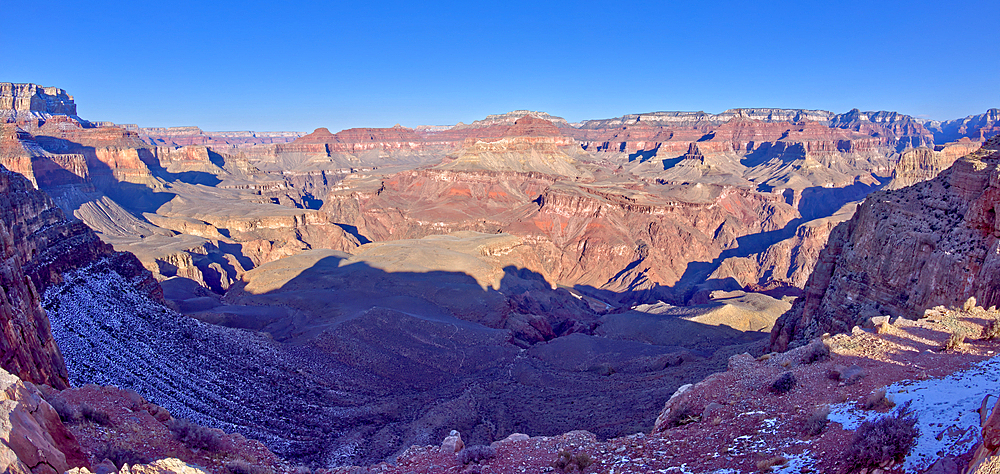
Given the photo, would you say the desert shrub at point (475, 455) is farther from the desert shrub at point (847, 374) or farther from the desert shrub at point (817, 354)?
the desert shrub at point (817, 354)

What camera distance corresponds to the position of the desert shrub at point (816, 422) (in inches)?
344

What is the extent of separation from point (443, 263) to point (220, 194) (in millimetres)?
79973

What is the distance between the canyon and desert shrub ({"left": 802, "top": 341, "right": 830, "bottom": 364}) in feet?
2.31

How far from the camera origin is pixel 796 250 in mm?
68375

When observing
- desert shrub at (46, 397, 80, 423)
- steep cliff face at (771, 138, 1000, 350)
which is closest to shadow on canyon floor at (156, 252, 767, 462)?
steep cliff face at (771, 138, 1000, 350)

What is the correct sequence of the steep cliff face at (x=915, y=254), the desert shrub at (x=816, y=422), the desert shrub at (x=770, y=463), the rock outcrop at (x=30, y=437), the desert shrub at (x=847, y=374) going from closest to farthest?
the rock outcrop at (x=30, y=437)
the desert shrub at (x=770, y=463)
the desert shrub at (x=816, y=422)
the desert shrub at (x=847, y=374)
the steep cliff face at (x=915, y=254)

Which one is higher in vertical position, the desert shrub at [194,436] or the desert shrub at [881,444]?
the desert shrub at [881,444]

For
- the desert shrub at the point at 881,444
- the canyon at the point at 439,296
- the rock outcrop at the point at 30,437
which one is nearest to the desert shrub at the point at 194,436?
the canyon at the point at 439,296

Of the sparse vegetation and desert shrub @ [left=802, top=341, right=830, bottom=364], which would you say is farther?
desert shrub @ [left=802, top=341, right=830, bottom=364]

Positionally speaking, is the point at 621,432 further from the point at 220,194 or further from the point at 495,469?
the point at 220,194

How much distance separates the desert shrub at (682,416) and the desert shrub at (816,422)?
2.67 meters

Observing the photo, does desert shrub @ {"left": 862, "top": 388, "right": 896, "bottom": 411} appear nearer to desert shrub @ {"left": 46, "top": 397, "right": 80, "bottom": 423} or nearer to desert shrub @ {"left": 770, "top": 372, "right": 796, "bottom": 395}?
desert shrub @ {"left": 770, "top": 372, "right": 796, "bottom": 395}

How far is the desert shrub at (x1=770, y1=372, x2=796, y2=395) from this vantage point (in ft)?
38.2

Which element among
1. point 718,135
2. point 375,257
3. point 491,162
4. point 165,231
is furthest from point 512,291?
point 718,135
